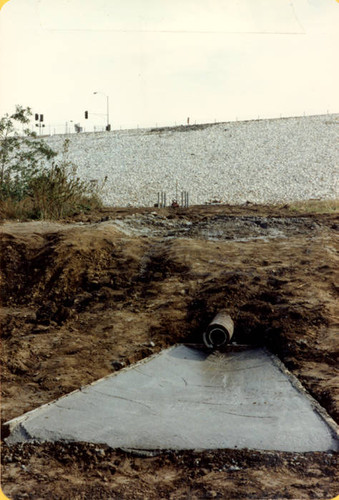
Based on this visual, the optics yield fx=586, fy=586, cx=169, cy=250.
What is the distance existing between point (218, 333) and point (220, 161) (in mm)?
19053

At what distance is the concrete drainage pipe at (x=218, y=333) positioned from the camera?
6.73 meters

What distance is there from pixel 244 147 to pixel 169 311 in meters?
20.6

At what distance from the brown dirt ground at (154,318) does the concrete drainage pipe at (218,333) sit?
0.30m

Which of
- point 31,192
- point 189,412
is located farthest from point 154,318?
point 31,192

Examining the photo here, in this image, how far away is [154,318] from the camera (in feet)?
24.7

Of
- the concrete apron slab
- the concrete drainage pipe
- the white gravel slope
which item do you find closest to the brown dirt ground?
the concrete apron slab

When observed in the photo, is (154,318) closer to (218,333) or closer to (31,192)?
(218,333)

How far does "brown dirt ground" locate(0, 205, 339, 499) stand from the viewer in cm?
393

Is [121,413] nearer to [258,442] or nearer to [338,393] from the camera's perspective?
[258,442]

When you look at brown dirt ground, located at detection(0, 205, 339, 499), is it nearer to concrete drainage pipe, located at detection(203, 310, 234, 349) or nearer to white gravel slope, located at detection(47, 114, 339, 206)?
concrete drainage pipe, located at detection(203, 310, 234, 349)

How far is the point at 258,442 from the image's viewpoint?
438 centimetres

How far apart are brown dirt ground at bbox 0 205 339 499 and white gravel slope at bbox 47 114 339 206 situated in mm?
9230

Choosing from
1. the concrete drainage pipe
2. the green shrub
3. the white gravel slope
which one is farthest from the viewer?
the white gravel slope

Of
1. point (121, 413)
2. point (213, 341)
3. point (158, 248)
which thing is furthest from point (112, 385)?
point (158, 248)
